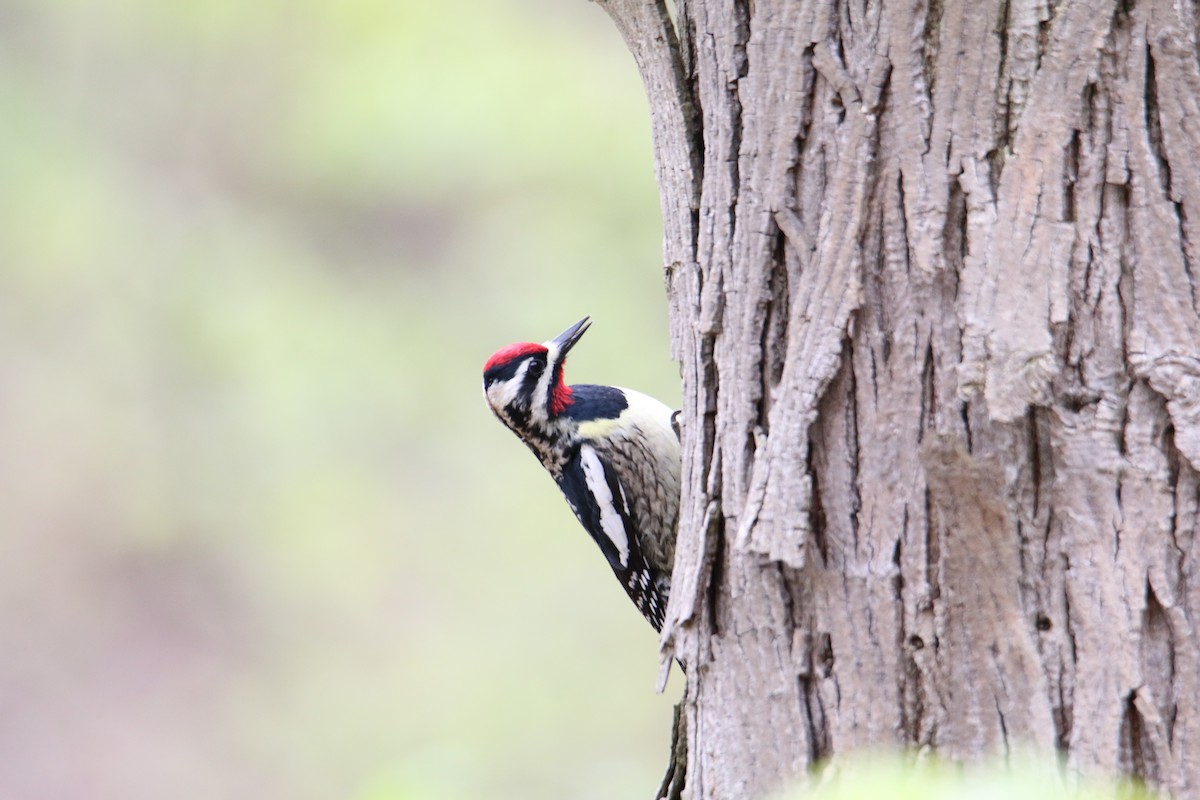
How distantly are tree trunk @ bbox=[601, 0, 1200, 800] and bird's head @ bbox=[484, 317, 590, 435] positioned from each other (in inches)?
62.5

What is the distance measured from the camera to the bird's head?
3.32 metres

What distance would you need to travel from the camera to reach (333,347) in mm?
6539

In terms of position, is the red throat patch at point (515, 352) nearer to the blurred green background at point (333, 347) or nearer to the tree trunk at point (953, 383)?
the tree trunk at point (953, 383)

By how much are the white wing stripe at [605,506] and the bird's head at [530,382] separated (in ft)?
0.60

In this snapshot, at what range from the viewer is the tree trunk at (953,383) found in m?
1.45

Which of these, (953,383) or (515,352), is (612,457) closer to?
(515,352)

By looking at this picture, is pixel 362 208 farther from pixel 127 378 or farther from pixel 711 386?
pixel 711 386

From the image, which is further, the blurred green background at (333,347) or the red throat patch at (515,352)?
the blurred green background at (333,347)

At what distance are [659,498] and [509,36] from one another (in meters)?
3.70

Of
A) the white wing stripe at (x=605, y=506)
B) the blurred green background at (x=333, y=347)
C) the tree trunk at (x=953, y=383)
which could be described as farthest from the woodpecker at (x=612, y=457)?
the blurred green background at (x=333, y=347)

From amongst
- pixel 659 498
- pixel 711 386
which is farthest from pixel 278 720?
pixel 711 386

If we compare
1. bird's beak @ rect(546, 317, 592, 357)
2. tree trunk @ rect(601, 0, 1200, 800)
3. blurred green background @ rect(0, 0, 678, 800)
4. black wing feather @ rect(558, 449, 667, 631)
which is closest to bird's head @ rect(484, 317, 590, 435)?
Answer: bird's beak @ rect(546, 317, 592, 357)

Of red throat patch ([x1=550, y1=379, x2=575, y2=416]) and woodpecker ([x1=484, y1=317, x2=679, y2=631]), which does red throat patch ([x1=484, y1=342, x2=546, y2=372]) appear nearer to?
woodpecker ([x1=484, y1=317, x2=679, y2=631])

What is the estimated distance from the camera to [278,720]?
795 centimetres
